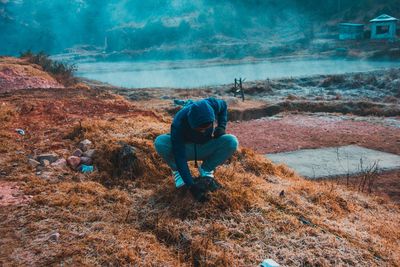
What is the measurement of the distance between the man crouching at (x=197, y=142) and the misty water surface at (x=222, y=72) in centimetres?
2335

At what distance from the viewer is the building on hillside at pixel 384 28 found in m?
42.5

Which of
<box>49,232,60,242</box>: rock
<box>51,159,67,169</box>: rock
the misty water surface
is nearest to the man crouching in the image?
<box>49,232,60,242</box>: rock

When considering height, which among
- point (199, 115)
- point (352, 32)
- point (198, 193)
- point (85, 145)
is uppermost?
point (199, 115)

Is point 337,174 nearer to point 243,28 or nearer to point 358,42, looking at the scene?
point 358,42

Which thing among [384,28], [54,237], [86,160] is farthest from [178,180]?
[384,28]

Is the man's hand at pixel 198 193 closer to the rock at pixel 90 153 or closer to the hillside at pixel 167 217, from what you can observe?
the hillside at pixel 167 217

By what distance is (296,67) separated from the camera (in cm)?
3481

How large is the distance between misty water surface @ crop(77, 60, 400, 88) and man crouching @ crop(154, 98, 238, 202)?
919 inches

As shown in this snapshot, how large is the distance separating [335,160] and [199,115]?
5.20 meters

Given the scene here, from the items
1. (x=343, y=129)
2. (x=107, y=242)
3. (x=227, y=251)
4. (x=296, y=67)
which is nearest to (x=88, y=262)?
(x=107, y=242)

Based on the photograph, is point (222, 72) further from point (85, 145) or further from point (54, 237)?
point (54, 237)

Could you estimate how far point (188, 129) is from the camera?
166 inches

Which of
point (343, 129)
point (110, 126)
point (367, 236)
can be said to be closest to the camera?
point (367, 236)

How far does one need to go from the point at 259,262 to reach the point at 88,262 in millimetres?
1309
